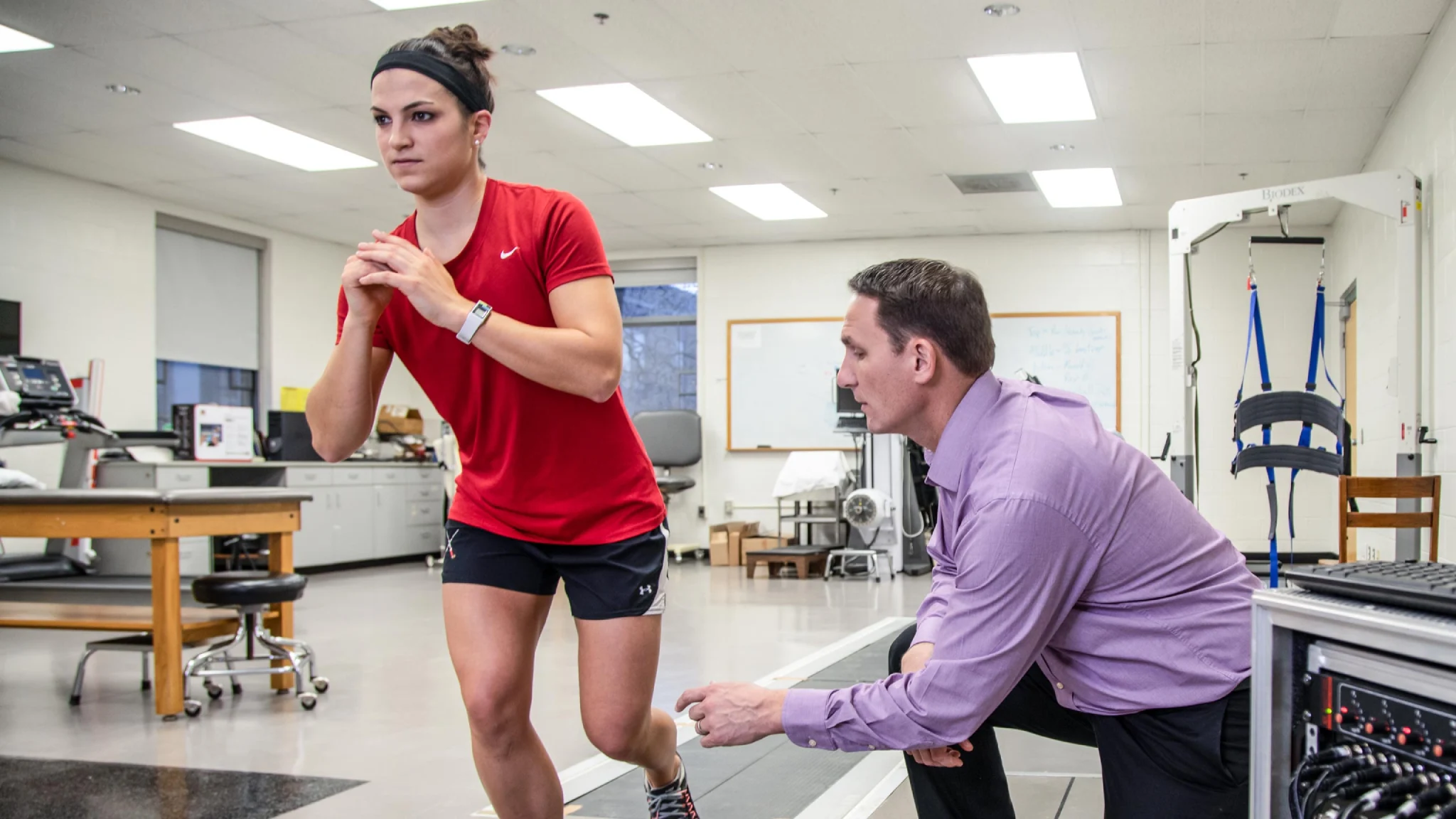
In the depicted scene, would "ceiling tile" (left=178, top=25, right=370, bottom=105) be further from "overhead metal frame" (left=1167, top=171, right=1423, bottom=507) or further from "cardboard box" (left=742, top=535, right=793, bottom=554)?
"cardboard box" (left=742, top=535, right=793, bottom=554)

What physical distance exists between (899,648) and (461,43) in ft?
3.73

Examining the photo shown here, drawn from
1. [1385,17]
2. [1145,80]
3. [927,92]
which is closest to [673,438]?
[927,92]

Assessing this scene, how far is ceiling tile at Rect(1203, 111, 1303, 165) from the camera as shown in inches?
271

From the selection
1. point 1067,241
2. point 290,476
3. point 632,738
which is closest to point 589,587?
point 632,738

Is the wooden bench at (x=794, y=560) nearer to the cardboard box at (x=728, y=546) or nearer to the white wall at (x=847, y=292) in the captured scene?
Result: the cardboard box at (x=728, y=546)

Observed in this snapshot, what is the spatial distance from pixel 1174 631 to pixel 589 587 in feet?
2.87

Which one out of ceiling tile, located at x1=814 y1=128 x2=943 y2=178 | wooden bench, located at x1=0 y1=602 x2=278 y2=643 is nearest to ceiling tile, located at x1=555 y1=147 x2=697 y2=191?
ceiling tile, located at x1=814 y1=128 x2=943 y2=178

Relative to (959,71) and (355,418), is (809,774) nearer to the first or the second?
(355,418)

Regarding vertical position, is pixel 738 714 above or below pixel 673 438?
below

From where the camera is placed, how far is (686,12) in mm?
5312

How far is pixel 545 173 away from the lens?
27.0 ft

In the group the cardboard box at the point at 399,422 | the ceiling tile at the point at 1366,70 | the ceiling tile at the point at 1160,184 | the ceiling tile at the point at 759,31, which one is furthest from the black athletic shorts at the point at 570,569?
the cardboard box at the point at 399,422

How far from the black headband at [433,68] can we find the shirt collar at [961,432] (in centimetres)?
87

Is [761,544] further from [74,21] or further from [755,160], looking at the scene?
[74,21]
